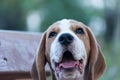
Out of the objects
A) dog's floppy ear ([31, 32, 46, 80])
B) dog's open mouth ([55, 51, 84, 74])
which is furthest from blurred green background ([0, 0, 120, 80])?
dog's open mouth ([55, 51, 84, 74])

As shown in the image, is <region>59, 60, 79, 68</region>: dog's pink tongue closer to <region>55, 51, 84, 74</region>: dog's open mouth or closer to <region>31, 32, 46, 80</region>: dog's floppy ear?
<region>55, 51, 84, 74</region>: dog's open mouth

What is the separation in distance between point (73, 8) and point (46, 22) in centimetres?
75

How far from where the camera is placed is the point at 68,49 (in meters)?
4.16

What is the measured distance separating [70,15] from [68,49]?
27.9 ft

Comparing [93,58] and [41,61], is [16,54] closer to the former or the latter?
[41,61]

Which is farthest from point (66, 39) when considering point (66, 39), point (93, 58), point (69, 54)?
point (93, 58)

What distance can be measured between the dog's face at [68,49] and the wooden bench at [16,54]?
0.42 m

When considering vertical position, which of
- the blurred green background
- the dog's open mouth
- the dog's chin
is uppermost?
the dog's open mouth

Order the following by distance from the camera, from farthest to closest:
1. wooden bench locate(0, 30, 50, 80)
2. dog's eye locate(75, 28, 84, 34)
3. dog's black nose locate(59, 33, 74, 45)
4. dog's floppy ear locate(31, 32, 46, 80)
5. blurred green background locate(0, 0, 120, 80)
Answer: blurred green background locate(0, 0, 120, 80)
wooden bench locate(0, 30, 50, 80)
dog's floppy ear locate(31, 32, 46, 80)
dog's eye locate(75, 28, 84, 34)
dog's black nose locate(59, 33, 74, 45)

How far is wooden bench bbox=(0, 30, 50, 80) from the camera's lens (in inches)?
185

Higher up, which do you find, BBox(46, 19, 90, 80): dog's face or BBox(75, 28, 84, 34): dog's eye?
BBox(75, 28, 84, 34): dog's eye

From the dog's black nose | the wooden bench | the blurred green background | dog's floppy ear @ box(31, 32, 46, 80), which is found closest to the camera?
the dog's black nose

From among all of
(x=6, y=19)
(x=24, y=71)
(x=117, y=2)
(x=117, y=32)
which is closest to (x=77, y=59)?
(x=24, y=71)

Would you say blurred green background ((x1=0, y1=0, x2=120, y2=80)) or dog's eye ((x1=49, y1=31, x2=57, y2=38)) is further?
blurred green background ((x1=0, y1=0, x2=120, y2=80))
